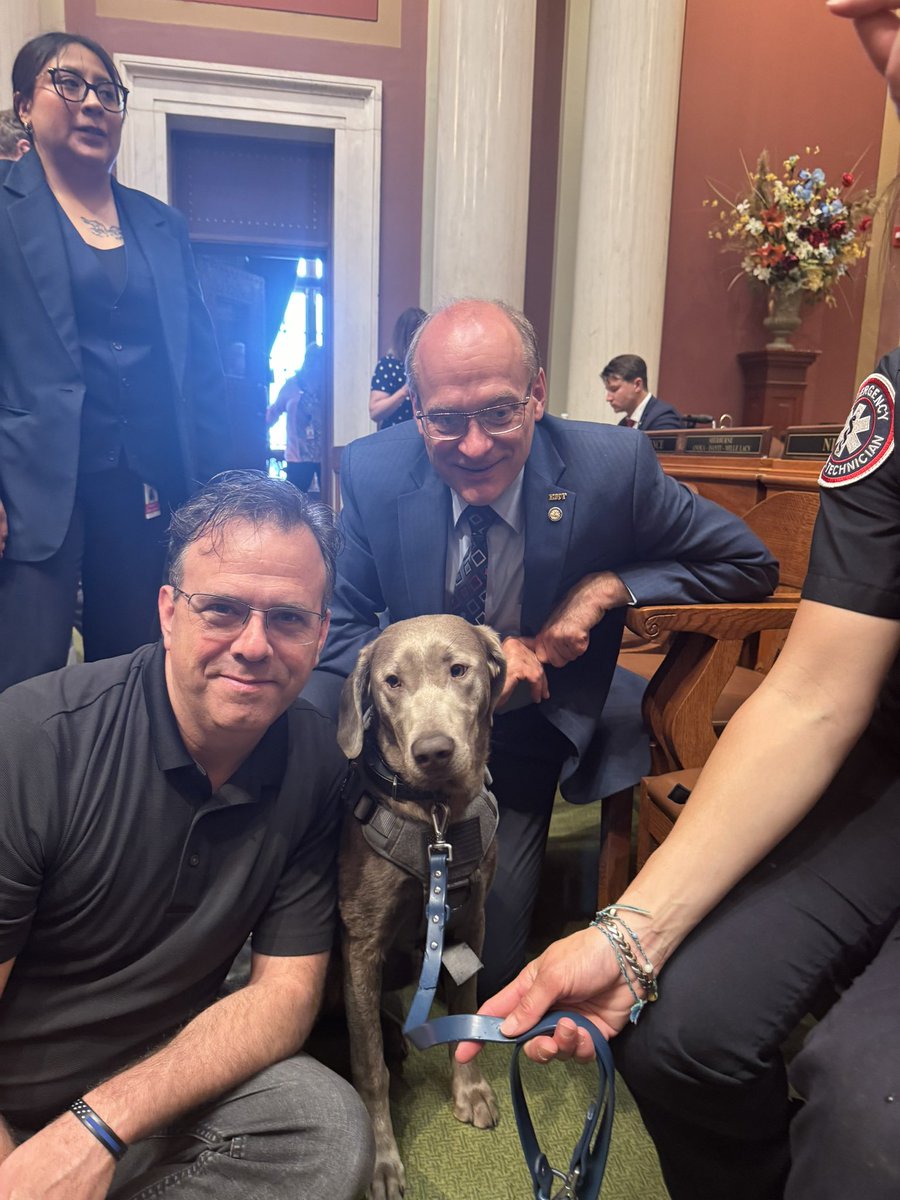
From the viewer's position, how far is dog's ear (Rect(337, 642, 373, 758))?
1.52 m

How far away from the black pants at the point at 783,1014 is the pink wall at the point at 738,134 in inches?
234

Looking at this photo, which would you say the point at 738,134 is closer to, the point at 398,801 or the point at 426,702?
the point at 426,702

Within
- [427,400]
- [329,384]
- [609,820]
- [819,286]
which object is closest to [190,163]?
[329,384]

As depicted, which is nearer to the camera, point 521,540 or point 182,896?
point 182,896

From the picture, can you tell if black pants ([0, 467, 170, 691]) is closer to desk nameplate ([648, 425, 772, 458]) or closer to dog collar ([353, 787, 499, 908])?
dog collar ([353, 787, 499, 908])

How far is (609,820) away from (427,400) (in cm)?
114

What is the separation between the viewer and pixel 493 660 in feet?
5.54

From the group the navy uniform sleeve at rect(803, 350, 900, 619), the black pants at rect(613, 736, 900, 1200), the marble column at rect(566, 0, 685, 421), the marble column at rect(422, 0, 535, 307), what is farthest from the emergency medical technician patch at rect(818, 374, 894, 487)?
the marble column at rect(566, 0, 685, 421)

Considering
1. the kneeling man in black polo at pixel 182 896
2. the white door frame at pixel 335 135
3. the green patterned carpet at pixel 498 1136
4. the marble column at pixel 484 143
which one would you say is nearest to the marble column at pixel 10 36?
the white door frame at pixel 335 135

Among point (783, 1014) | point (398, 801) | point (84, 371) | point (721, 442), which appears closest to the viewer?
point (783, 1014)

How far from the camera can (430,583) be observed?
1947mm

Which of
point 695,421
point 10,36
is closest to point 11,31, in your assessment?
point 10,36

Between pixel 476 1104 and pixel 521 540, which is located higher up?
pixel 521 540

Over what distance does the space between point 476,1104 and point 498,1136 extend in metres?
0.07
